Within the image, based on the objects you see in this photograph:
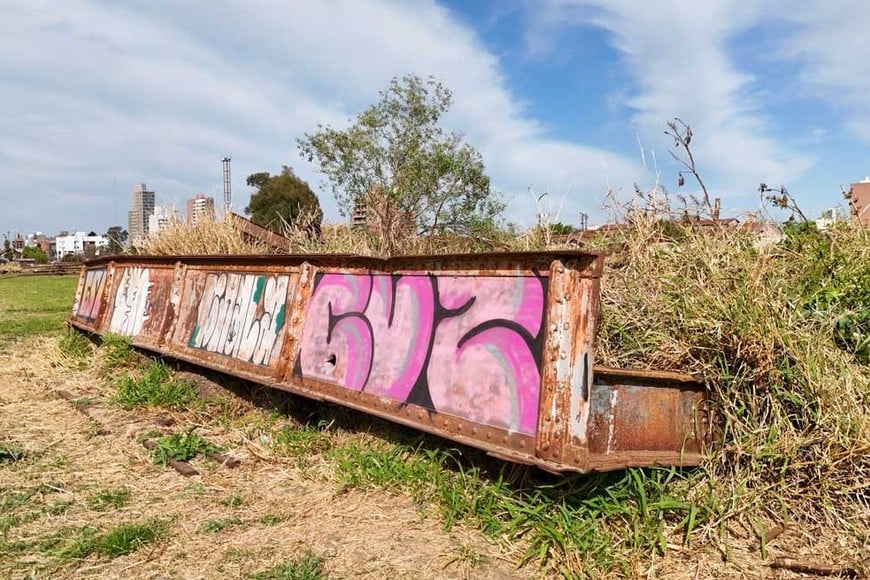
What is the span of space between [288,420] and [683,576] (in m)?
3.34

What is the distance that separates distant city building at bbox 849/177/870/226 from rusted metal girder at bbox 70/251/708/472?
2.04m

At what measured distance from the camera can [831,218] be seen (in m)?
4.82

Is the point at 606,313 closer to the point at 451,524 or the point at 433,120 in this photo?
the point at 451,524

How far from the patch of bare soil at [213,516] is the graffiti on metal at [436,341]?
67 cm

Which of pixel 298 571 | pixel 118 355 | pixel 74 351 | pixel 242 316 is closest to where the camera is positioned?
pixel 298 571

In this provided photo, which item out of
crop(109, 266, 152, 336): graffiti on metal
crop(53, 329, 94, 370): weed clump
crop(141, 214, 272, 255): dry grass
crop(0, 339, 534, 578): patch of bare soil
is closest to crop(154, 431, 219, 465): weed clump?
crop(0, 339, 534, 578): patch of bare soil

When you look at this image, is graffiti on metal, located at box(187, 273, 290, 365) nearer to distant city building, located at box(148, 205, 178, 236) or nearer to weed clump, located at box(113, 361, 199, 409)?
weed clump, located at box(113, 361, 199, 409)

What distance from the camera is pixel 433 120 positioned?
3362 centimetres

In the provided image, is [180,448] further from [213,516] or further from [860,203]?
[860,203]

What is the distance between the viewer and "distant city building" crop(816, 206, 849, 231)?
468cm

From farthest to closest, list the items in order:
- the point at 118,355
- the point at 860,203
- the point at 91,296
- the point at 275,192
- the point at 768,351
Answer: the point at 275,192 < the point at 91,296 < the point at 118,355 < the point at 860,203 < the point at 768,351

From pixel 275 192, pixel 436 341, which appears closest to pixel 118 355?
pixel 436 341

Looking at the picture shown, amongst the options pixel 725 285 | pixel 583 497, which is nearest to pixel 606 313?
pixel 725 285

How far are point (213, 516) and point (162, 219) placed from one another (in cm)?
776
